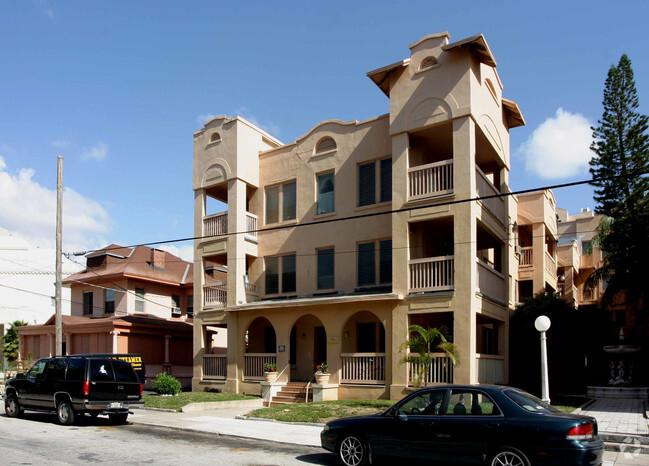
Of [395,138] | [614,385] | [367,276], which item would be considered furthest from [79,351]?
[614,385]

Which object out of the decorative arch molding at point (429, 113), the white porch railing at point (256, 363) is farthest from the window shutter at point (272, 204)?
the decorative arch molding at point (429, 113)

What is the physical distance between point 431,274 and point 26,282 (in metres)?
48.8

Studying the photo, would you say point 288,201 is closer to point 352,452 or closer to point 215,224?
point 215,224

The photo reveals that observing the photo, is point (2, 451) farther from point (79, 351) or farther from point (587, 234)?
point (587, 234)

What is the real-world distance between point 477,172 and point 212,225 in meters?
11.9

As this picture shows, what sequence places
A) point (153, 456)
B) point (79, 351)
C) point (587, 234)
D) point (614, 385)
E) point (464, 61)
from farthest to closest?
1. point (587, 234)
2. point (79, 351)
3. point (614, 385)
4. point (464, 61)
5. point (153, 456)

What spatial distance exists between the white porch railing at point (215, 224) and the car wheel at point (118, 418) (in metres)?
10.0

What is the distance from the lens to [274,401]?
22203mm

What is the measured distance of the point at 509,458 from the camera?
895cm

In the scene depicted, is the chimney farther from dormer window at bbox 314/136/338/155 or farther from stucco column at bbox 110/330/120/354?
dormer window at bbox 314/136/338/155

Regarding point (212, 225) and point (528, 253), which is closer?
point (212, 225)

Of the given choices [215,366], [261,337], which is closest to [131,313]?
[215,366]

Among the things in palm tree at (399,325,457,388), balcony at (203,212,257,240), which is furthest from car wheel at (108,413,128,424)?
balcony at (203,212,257,240)

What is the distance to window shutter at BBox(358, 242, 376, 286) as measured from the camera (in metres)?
22.7
